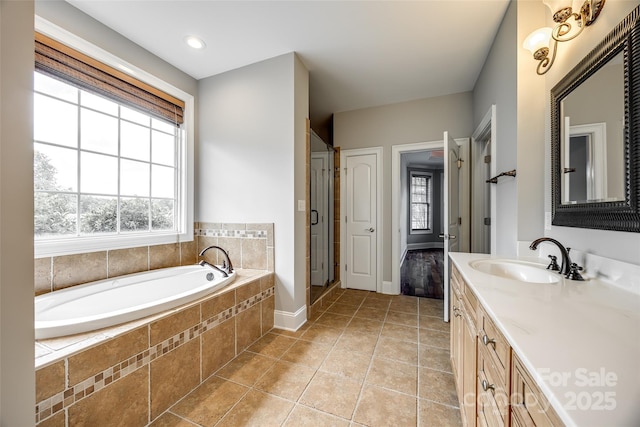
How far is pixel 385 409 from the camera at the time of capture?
137 cm

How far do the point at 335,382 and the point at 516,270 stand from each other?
1.29 meters

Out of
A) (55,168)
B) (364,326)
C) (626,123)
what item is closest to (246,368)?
(364,326)

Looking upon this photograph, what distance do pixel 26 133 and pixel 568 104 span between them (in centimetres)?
218

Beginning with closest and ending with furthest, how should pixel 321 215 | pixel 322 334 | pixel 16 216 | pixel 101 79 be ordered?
1. pixel 16 216
2. pixel 101 79
3. pixel 322 334
4. pixel 321 215

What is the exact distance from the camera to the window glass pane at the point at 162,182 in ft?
7.99

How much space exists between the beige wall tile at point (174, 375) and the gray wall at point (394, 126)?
2430 millimetres

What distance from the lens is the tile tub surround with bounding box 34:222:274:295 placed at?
168 centimetres

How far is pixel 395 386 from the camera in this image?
1.55 metres

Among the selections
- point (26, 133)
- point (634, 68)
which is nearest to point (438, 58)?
point (634, 68)

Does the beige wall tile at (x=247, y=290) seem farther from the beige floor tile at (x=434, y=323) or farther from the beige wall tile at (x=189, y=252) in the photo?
the beige floor tile at (x=434, y=323)

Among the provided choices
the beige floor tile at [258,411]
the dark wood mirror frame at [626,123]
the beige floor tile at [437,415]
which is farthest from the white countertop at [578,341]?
the beige floor tile at [258,411]

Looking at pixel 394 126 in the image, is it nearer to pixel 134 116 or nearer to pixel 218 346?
pixel 134 116

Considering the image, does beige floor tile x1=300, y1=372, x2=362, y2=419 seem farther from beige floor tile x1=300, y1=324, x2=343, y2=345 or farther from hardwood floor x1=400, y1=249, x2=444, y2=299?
hardwood floor x1=400, y1=249, x2=444, y2=299

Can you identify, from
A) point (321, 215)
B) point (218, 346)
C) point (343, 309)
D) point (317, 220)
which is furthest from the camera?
point (321, 215)
